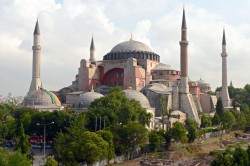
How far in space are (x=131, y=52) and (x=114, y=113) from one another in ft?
65.5

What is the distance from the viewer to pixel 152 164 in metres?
26.5

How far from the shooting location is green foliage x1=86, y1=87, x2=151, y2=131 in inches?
1211

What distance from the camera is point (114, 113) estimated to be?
3152cm

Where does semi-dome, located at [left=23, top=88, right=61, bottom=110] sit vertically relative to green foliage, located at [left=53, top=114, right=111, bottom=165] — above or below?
above

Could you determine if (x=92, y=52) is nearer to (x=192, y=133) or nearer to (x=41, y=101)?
(x=41, y=101)

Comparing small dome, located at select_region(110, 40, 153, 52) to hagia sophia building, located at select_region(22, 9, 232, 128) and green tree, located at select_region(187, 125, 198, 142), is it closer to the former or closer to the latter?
hagia sophia building, located at select_region(22, 9, 232, 128)

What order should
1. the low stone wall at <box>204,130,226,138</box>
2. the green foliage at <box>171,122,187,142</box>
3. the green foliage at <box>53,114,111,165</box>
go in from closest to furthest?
1. the green foliage at <box>53,114,111,165</box>
2. the green foliage at <box>171,122,187,142</box>
3. the low stone wall at <box>204,130,226,138</box>

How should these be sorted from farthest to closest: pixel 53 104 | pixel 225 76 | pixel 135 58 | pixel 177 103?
pixel 225 76 → pixel 135 58 → pixel 177 103 → pixel 53 104

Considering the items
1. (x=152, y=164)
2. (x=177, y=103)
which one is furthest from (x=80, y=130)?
(x=177, y=103)

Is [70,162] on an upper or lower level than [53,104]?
lower

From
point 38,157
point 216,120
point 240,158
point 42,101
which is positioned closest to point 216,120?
point 216,120

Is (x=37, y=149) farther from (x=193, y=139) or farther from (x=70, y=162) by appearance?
(x=193, y=139)

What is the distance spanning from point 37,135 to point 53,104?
869 cm

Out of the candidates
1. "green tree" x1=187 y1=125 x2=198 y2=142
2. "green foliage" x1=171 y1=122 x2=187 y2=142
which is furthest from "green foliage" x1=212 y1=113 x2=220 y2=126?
"green foliage" x1=171 y1=122 x2=187 y2=142
